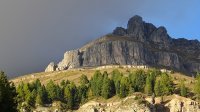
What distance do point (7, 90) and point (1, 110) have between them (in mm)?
6138

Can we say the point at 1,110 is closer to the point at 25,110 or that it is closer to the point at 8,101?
the point at 8,101

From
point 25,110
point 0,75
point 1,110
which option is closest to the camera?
point 1,110

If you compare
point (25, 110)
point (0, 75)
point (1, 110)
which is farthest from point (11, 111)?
point (25, 110)

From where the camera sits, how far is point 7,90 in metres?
106

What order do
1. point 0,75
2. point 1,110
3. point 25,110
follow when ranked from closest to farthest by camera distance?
1. point 1,110
2. point 0,75
3. point 25,110

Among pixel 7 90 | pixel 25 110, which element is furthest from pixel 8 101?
pixel 25 110

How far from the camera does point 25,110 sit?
628 feet

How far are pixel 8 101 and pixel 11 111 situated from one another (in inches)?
117

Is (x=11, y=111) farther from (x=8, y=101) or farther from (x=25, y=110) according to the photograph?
(x=25, y=110)

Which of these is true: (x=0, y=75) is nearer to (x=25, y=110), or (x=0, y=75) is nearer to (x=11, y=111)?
(x=11, y=111)

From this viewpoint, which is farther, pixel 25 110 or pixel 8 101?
pixel 25 110

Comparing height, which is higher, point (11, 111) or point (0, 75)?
point (0, 75)

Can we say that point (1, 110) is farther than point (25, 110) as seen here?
No

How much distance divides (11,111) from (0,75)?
1027 centimetres
